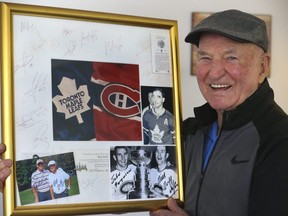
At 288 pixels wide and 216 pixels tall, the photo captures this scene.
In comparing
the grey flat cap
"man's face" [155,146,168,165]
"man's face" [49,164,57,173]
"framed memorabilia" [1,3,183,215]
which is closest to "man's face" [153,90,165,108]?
"framed memorabilia" [1,3,183,215]

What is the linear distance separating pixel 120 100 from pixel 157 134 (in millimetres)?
147

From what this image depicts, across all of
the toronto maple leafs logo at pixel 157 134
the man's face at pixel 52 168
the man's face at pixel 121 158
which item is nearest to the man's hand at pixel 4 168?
the man's face at pixel 52 168

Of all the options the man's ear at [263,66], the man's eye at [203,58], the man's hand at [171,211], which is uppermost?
the man's eye at [203,58]

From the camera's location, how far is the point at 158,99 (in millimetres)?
1210

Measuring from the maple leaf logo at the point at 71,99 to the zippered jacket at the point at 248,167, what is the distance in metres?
0.37

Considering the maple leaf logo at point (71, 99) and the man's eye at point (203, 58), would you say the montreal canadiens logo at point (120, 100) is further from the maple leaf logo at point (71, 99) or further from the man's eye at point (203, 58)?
the man's eye at point (203, 58)

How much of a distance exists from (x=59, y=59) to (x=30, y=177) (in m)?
0.31

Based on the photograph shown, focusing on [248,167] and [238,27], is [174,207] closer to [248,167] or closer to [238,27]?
[248,167]

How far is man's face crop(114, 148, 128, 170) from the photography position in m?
1.14

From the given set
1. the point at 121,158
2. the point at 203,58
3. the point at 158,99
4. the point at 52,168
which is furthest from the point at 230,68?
the point at 52,168

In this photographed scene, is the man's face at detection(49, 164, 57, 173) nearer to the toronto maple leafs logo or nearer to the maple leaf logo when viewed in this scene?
the maple leaf logo

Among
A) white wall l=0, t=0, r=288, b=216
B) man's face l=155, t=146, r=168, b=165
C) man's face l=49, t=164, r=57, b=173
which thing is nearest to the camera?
man's face l=49, t=164, r=57, b=173

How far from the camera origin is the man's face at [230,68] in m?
1.08

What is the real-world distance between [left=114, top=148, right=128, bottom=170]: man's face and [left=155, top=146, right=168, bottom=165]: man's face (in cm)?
9
